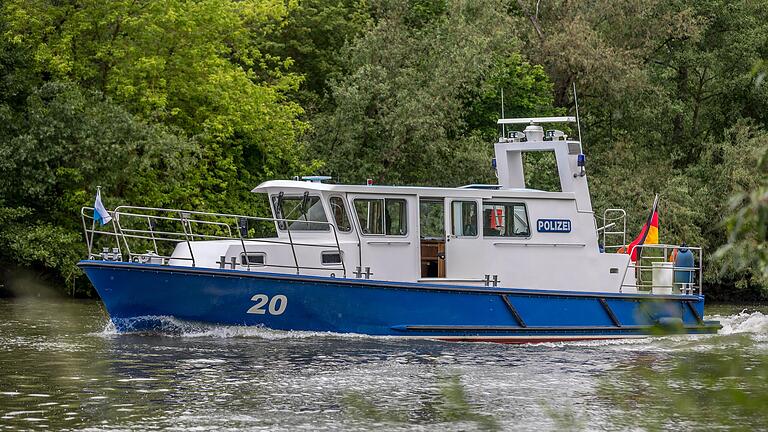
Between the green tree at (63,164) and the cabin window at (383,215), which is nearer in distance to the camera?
the cabin window at (383,215)

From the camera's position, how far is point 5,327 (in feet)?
71.6

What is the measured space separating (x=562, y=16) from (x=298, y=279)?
25264 millimetres

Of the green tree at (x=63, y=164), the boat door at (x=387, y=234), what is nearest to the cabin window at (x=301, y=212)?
the boat door at (x=387, y=234)

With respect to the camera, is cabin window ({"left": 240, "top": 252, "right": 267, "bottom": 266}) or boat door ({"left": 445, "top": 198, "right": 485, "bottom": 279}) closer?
cabin window ({"left": 240, "top": 252, "right": 267, "bottom": 266})

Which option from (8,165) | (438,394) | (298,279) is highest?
(8,165)

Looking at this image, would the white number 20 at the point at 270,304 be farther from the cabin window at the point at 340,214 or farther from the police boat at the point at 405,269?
the cabin window at the point at 340,214

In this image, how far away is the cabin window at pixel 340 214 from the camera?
768 inches

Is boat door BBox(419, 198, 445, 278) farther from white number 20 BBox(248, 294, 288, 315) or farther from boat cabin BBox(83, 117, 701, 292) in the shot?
white number 20 BBox(248, 294, 288, 315)

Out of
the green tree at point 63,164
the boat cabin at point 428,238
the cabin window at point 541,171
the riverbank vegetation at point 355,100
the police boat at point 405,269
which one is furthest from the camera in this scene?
the cabin window at point 541,171

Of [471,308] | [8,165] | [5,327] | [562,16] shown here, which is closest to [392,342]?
[471,308]

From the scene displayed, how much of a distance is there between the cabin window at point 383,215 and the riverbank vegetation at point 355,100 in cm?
1105

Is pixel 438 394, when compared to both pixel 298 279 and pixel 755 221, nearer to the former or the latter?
pixel 298 279

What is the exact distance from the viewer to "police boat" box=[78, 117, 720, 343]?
18.5 meters

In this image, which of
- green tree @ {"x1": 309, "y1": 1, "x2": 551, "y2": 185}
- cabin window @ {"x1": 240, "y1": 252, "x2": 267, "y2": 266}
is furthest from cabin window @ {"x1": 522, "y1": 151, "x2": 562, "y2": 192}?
cabin window @ {"x1": 240, "y1": 252, "x2": 267, "y2": 266}
